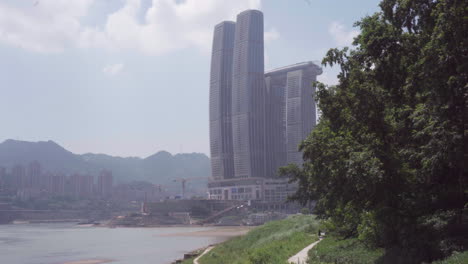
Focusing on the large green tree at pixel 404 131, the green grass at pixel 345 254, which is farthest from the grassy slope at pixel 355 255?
the large green tree at pixel 404 131

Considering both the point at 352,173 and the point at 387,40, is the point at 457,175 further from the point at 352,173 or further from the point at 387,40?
the point at 387,40

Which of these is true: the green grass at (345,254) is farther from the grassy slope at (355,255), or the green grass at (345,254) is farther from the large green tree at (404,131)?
the large green tree at (404,131)

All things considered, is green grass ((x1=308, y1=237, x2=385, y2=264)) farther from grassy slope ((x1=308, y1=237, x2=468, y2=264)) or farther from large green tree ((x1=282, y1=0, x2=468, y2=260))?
large green tree ((x1=282, y1=0, x2=468, y2=260))

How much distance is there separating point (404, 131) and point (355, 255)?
6.09 meters

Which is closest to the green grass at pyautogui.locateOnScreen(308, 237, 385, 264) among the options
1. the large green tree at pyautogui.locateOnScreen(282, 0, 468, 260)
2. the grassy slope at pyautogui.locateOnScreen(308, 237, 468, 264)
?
the grassy slope at pyautogui.locateOnScreen(308, 237, 468, 264)

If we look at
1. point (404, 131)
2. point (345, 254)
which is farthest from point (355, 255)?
point (404, 131)

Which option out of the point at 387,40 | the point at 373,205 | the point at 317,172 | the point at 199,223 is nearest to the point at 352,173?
the point at 373,205

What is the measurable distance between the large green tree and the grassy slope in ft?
2.12

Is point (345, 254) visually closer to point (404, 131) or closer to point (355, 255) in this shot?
point (355, 255)

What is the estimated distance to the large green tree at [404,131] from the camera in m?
16.6

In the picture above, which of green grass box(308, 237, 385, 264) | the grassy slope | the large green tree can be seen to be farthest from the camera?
green grass box(308, 237, 385, 264)

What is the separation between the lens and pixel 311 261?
22859 millimetres

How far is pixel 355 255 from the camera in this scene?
69.3ft

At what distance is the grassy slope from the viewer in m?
17.7
